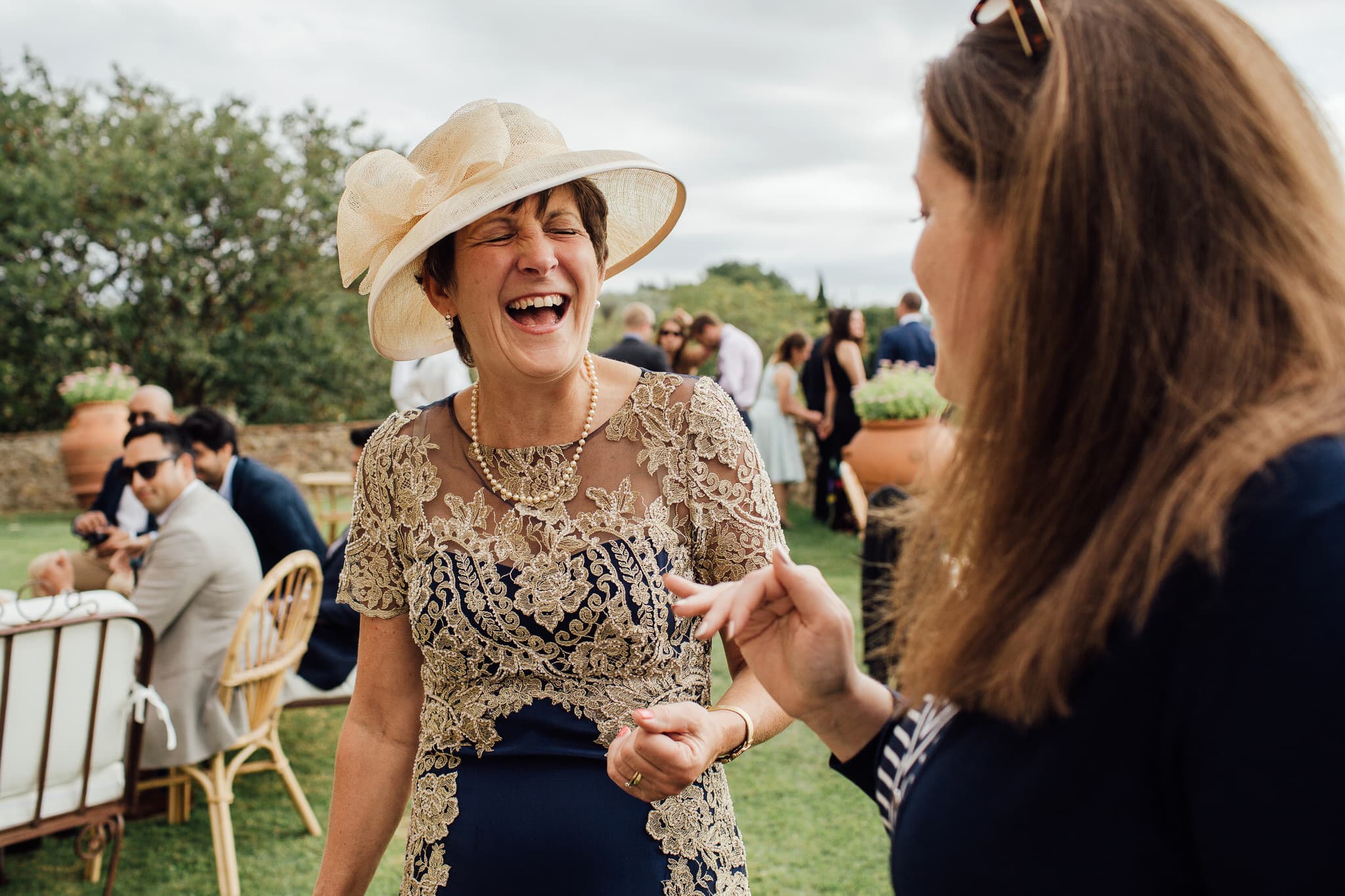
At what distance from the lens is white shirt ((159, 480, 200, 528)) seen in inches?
177

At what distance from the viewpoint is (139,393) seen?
22.6ft

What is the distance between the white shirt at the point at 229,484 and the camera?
17.9 ft

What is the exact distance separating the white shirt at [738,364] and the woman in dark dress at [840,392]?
805 mm

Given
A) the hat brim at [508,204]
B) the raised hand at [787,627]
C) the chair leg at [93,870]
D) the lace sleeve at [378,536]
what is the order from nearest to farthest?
the raised hand at [787,627]
the hat brim at [508,204]
the lace sleeve at [378,536]
the chair leg at [93,870]

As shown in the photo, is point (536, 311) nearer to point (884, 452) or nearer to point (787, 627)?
point (787, 627)

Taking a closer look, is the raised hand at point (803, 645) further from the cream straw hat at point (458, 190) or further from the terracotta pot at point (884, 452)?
the terracotta pot at point (884, 452)

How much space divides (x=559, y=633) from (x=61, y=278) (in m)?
19.7

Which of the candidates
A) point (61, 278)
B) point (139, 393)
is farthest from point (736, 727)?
point (61, 278)

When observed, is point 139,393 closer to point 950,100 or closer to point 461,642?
point 461,642

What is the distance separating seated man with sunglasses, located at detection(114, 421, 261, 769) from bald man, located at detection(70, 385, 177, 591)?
1.25m

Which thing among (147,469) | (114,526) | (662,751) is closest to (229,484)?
(147,469)

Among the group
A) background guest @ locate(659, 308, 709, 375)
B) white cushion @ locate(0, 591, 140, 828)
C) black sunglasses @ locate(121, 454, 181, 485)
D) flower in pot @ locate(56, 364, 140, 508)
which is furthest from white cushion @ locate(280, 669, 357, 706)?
flower in pot @ locate(56, 364, 140, 508)

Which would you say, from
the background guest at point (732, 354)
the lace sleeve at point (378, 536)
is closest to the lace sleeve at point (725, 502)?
the lace sleeve at point (378, 536)

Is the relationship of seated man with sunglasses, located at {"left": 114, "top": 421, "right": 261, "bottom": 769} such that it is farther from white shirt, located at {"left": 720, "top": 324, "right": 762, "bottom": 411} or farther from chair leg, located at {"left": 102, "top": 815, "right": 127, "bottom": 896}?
white shirt, located at {"left": 720, "top": 324, "right": 762, "bottom": 411}
